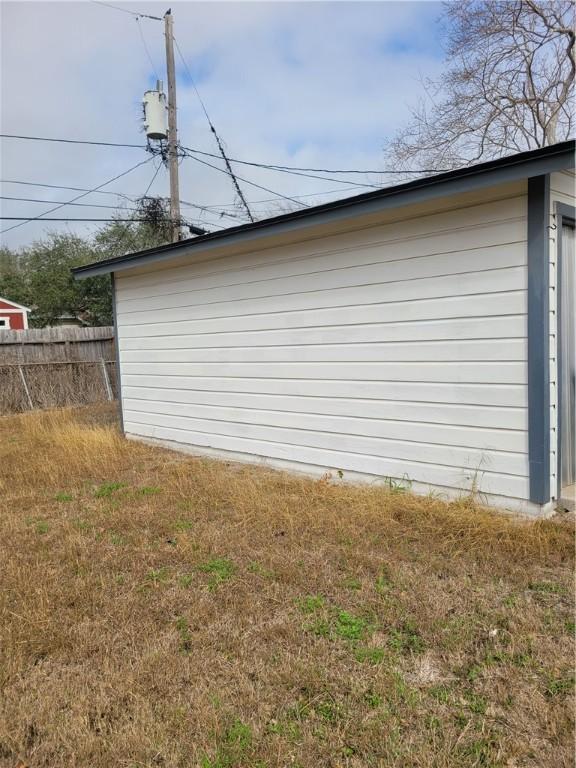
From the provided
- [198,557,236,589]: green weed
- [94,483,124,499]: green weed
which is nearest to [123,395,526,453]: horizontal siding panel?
[94,483,124,499]: green weed

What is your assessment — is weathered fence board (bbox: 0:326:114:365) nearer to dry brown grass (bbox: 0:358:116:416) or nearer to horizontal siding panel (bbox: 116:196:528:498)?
dry brown grass (bbox: 0:358:116:416)

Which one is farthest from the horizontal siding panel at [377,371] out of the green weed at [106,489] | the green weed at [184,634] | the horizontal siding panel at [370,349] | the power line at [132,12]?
the power line at [132,12]

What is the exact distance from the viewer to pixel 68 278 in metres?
23.5

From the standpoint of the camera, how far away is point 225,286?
5750 millimetres

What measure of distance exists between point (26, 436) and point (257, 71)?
7.98 metres

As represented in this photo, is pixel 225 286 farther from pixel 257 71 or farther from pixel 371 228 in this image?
pixel 257 71

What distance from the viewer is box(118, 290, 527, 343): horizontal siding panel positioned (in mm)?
3607

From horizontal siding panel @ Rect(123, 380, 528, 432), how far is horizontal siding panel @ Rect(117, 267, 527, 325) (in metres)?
0.84

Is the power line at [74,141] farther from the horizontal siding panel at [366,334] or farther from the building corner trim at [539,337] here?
the building corner trim at [539,337]

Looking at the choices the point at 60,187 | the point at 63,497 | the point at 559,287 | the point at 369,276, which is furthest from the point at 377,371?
the point at 60,187

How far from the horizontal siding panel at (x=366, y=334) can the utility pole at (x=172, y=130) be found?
18.2 ft

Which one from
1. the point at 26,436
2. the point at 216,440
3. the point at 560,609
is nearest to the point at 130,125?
the point at 26,436

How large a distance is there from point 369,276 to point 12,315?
20.6m

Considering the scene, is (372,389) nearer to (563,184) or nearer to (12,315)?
(563,184)
